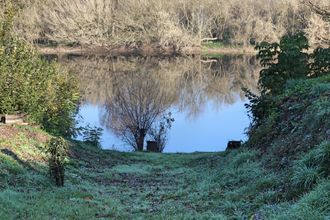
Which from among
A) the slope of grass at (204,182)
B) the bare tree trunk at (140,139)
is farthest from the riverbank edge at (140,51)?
the slope of grass at (204,182)

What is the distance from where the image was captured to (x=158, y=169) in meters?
14.5

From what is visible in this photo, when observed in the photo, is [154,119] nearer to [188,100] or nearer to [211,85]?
[188,100]

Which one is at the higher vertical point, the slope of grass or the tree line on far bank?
the tree line on far bank

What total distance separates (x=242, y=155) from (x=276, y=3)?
66.7 m

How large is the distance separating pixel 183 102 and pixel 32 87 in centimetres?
1753

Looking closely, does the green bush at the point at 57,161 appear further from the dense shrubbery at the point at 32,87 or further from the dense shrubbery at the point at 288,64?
the dense shrubbery at the point at 288,64

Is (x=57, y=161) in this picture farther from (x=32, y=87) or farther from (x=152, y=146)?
(x=152, y=146)

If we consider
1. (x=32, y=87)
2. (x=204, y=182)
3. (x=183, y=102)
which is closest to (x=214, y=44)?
(x=183, y=102)

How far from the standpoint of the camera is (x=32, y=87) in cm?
1560

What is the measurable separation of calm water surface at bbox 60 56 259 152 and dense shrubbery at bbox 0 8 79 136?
22.1 ft

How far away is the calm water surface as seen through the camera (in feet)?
84.6

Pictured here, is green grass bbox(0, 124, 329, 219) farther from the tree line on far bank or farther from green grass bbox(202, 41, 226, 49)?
green grass bbox(202, 41, 226, 49)

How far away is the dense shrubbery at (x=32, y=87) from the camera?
49.6 ft

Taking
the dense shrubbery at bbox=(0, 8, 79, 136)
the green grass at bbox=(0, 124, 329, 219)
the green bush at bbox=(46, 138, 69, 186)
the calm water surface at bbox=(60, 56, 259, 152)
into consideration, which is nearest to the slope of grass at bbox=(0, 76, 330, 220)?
the green grass at bbox=(0, 124, 329, 219)
